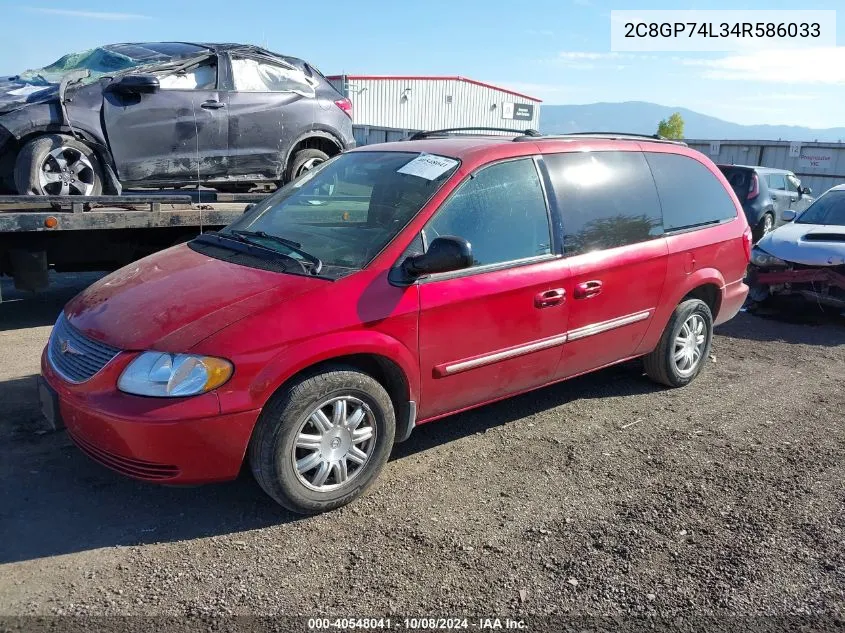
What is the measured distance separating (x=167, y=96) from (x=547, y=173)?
13.6 feet

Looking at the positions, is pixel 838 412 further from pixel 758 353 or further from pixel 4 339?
pixel 4 339

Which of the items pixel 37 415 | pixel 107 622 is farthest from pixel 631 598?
pixel 37 415

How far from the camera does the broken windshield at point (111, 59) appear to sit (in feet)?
22.5

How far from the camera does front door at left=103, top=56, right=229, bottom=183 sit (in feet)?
21.5

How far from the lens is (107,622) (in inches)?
106

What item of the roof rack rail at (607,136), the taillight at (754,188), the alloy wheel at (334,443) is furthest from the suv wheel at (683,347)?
the taillight at (754,188)

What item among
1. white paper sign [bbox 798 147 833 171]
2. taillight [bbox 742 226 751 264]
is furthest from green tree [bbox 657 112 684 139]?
taillight [bbox 742 226 751 264]

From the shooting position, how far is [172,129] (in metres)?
6.88

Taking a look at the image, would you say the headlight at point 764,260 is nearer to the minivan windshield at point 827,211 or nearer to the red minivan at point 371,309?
the minivan windshield at point 827,211

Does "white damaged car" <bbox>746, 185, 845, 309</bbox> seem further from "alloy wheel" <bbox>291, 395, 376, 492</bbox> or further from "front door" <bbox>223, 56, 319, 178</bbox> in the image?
"alloy wheel" <bbox>291, 395, 376, 492</bbox>

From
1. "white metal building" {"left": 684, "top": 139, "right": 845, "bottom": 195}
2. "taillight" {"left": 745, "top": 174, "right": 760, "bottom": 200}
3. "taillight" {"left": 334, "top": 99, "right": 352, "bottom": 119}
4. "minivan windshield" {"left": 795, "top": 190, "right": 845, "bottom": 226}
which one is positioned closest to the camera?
"taillight" {"left": 334, "top": 99, "right": 352, "bottom": 119}

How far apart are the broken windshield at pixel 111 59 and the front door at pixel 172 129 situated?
11.0 inches

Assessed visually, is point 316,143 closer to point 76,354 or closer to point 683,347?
point 683,347

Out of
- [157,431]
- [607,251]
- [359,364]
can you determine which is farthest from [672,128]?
[157,431]
